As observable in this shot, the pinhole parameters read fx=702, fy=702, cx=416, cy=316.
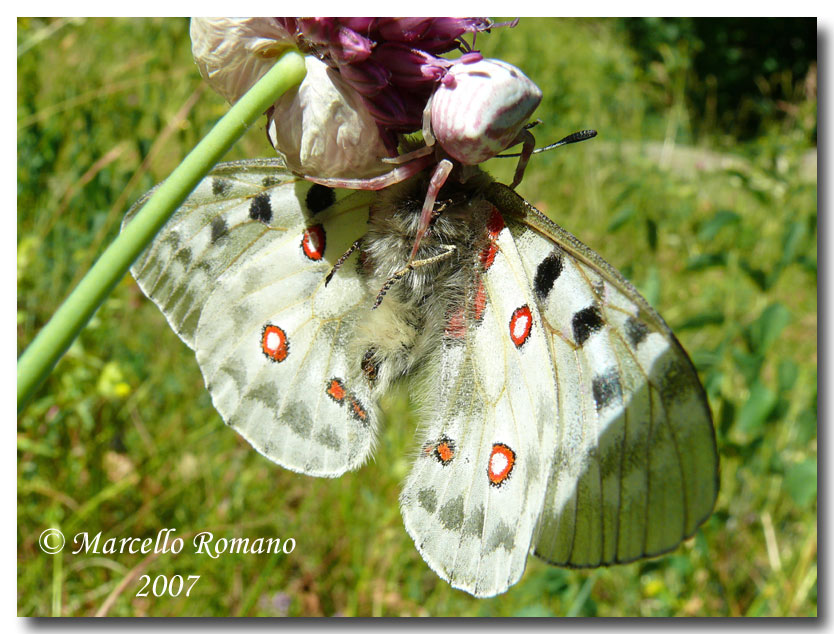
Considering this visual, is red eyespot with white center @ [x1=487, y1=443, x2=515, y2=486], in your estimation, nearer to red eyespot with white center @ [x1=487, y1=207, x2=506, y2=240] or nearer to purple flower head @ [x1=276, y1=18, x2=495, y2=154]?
red eyespot with white center @ [x1=487, y1=207, x2=506, y2=240]

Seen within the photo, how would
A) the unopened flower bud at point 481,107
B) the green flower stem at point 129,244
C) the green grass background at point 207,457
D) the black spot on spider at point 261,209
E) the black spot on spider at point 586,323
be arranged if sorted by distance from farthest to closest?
the green grass background at point 207,457 < the black spot on spider at point 261,209 < the black spot on spider at point 586,323 < the unopened flower bud at point 481,107 < the green flower stem at point 129,244

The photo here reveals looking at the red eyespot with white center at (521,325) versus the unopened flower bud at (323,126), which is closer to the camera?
the unopened flower bud at (323,126)

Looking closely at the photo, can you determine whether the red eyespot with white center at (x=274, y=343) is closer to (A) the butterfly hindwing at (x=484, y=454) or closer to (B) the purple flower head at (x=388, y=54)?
(A) the butterfly hindwing at (x=484, y=454)

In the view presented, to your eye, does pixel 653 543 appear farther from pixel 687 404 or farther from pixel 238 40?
pixel 238 40

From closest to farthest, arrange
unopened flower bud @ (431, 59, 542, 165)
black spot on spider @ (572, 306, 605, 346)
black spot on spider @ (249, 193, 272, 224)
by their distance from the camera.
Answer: unopened flower bud @ (431, 59, 542, 165) < black spot on spider @ (572, 306, 605, 346) < black spot on spider @ (249, 193, 272, 224)

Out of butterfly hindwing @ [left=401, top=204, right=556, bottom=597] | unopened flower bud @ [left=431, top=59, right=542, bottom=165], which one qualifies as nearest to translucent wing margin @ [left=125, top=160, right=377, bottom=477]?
butterfly hindwing @ [left=401, top=204, right=556, bottom=597]

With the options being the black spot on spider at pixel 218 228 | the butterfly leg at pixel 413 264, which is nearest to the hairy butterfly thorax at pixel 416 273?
the butterfly leg at pixel 413 264
